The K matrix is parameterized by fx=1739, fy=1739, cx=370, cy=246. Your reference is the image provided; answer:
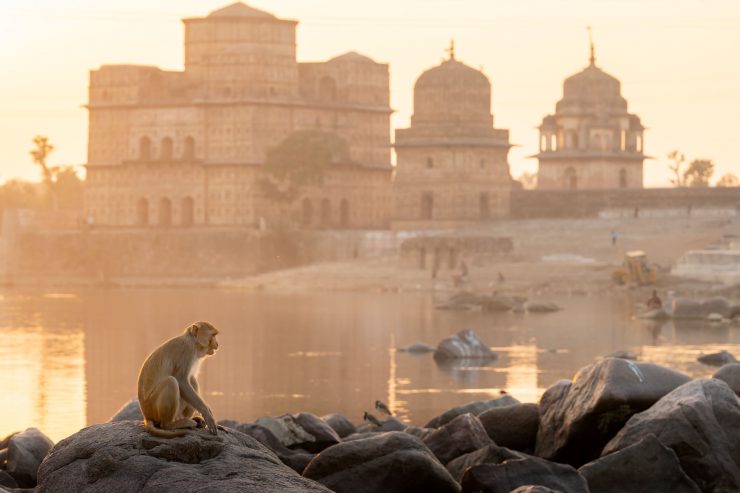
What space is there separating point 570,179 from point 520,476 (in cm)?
6117

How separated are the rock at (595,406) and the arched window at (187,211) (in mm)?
57630

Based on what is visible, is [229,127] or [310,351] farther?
[229,127]

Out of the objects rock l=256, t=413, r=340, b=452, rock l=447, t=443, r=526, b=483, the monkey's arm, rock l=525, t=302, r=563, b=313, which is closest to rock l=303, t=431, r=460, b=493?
rock l=447, t=443, r=526, b=483

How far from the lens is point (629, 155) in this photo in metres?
72.4

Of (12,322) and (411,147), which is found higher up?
(411,147)

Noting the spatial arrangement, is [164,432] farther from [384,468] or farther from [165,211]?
[165,211]

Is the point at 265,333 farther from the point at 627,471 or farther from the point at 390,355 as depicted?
the point at 627,471

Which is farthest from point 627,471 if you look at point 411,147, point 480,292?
point 411,147

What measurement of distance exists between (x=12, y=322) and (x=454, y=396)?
20077mm

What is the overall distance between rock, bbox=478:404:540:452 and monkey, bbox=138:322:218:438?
4.98m

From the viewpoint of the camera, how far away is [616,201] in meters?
63.5

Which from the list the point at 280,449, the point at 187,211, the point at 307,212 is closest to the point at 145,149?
the point at 187,211

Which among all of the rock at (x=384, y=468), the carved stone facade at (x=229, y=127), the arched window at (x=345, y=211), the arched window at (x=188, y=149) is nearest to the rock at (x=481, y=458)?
the rock at (x=384, y=468)

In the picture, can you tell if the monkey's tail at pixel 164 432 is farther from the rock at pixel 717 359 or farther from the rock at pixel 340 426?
the rock at pixel 717 359
